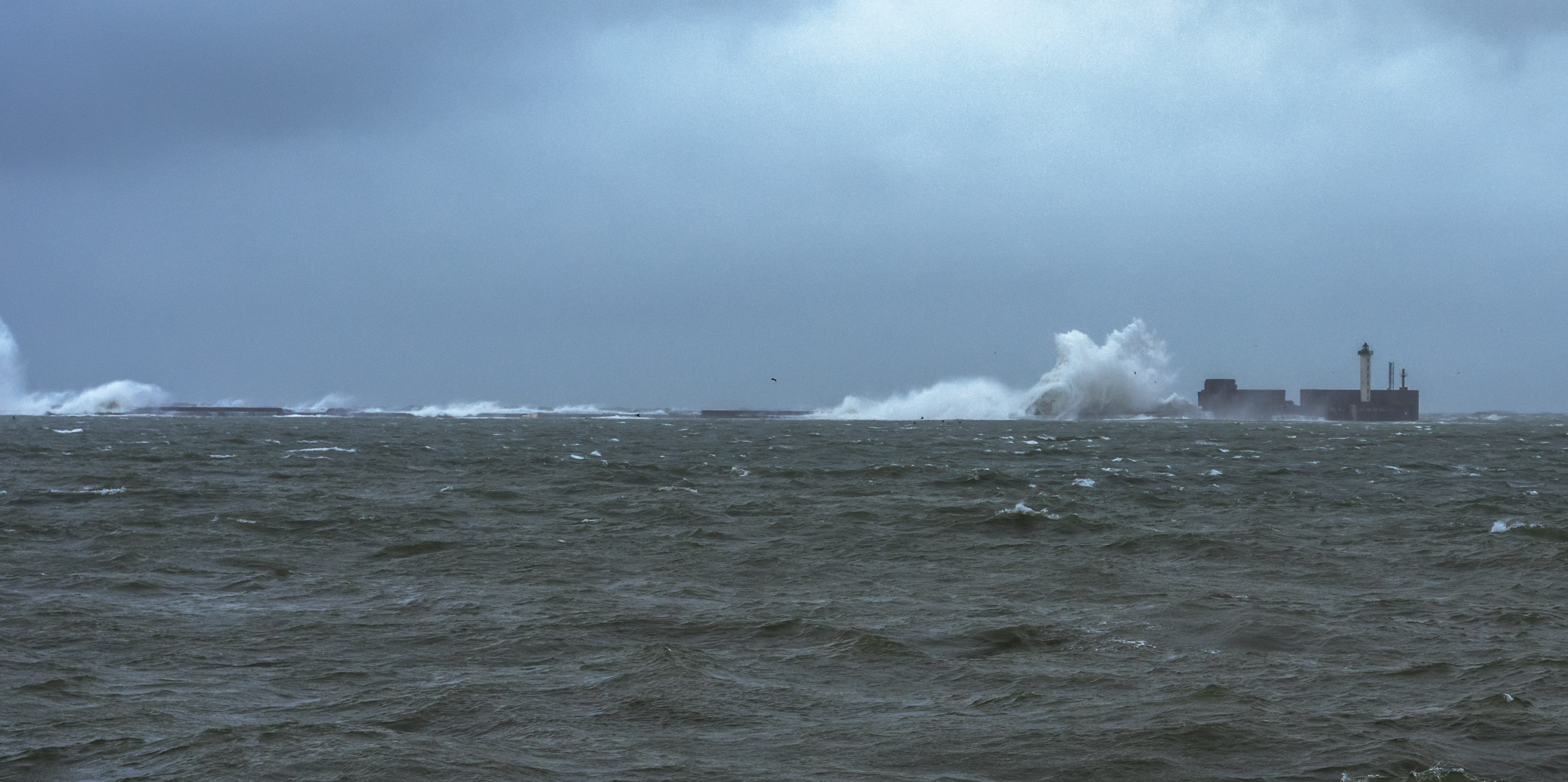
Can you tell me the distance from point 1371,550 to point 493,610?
56.3ft

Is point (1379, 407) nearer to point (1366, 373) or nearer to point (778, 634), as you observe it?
point (1366, 373)

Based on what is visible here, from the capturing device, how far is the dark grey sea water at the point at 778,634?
10.6 meters

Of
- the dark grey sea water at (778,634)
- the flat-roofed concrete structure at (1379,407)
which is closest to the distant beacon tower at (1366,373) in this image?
the flat-roofed concrete structure at (1379,407)

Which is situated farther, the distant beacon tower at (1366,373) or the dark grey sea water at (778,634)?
the distant beacon tower at (1366,373)

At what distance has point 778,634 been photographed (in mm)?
15844

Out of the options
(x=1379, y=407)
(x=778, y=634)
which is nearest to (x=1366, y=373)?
(x=1379, y=407)

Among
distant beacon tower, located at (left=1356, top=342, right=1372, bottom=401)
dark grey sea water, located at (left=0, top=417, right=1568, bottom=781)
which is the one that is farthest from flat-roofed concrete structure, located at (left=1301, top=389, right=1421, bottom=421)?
dark grey sea water, located at (left=0, top=417, right=1568, bottom=781)

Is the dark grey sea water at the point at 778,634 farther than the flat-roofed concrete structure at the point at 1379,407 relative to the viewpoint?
No

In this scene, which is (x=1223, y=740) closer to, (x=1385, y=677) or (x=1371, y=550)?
(x=1385, y=677)

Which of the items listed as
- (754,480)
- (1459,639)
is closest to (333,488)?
(754,480)

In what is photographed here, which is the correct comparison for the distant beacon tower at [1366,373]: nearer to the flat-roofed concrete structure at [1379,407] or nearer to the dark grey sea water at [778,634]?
the flat-roofed concrete structure at [1379,407]

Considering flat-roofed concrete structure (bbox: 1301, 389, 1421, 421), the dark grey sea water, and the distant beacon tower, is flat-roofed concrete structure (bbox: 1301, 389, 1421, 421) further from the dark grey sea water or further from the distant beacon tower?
the dark grey sea water

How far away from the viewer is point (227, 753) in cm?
1023

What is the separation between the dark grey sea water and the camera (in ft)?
34.7
